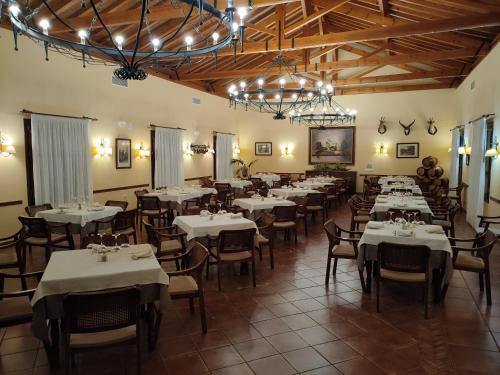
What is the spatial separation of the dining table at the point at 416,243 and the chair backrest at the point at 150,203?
4.98m

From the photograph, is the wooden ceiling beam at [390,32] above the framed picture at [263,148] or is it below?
above

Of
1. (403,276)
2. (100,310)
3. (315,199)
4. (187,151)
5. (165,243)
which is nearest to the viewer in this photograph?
(100,310)

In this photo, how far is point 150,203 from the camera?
8.30m

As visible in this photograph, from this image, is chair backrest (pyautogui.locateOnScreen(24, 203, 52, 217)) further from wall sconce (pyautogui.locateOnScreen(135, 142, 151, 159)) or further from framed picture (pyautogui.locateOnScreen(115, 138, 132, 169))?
wall sconce (pyautogui.locateOnScreen(135, 142, 151, 159))

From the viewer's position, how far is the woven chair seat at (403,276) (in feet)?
13.0

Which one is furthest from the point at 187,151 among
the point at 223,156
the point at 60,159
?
the point at 60,159

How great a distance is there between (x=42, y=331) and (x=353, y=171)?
14178mm

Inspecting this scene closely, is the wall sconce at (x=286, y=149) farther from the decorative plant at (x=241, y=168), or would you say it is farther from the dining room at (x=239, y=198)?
the decorative plant at (x=241, y=168)

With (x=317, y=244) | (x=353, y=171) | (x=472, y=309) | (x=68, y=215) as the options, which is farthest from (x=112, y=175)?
(x=353, y=171)

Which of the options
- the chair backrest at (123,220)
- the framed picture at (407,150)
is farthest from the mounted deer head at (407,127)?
the chair backrest at (123,220)

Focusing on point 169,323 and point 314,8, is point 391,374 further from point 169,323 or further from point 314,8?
point 314,8

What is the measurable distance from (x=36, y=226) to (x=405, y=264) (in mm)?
5245

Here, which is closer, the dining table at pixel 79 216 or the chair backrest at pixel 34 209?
the dining table at pixel 79 216

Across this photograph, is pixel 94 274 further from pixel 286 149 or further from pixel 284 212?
pixel 286 149
